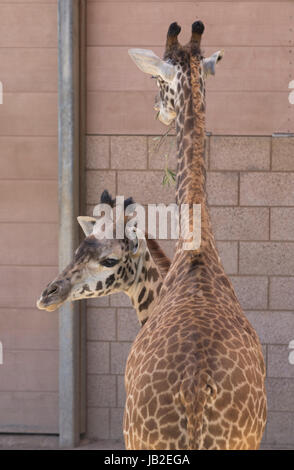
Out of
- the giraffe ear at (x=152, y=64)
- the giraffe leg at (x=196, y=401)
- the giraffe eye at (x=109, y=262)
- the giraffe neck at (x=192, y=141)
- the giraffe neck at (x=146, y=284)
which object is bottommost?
the giraffe leg at (x=196, y=401)

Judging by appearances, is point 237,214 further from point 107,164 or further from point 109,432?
point 109,432

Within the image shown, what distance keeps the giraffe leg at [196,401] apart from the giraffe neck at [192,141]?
0.84 metres

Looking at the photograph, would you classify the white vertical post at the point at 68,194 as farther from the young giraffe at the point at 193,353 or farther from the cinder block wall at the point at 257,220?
the young giraffe at the point at 193,353

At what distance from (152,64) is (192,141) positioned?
376 mm

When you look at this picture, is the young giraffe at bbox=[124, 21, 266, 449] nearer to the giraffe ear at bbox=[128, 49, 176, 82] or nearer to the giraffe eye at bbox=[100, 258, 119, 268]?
the giraffe ear at bbox=[128, 49, 176, 82]

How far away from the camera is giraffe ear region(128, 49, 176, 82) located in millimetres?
2791

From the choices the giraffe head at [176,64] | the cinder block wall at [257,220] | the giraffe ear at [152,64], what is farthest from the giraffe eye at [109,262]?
the cinder block wall at [257,220]

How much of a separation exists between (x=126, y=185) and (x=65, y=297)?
2.28 m

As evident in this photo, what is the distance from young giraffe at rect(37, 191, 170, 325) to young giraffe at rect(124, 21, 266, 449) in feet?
1.20

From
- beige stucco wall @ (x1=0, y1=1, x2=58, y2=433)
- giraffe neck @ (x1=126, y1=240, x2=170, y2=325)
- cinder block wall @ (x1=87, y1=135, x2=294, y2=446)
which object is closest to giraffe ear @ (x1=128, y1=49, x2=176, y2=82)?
giraffe neck @ (x1=126, y1=240, x2=170, y2=325)

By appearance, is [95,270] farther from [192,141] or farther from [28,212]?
[28,212]

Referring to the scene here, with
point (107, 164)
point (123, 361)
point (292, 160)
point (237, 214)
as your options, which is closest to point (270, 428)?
point (123, 361)

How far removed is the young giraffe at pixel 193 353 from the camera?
6.84 feet

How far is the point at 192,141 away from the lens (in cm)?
279
